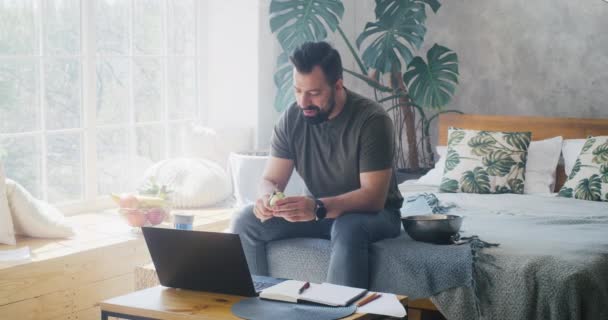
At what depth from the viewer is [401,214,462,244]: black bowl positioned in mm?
3357

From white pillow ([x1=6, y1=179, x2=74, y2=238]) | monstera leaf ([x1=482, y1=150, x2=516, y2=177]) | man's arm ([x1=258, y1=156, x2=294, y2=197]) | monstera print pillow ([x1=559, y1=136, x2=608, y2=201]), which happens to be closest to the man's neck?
man's arm ([x1=258, y1=156, x2=294, y2=197])

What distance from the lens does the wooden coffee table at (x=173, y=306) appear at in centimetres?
238

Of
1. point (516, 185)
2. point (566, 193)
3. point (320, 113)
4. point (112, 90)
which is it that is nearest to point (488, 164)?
point (516, 185)

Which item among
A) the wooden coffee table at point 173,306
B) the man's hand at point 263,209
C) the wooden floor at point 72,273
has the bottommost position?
the wooden floor at point 72,273

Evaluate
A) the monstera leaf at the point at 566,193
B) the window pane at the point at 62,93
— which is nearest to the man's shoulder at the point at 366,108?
the monstera leaf at the point at 566,193

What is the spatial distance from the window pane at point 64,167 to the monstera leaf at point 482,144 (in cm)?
207

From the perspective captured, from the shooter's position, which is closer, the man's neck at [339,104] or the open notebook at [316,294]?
the open notebook at [316,294]

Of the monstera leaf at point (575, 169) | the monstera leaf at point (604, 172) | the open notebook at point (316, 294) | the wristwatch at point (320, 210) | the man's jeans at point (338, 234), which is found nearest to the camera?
the open notebook at point (316, 294)

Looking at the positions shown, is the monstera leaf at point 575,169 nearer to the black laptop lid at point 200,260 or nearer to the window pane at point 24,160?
the black laptop lid at point 200,260

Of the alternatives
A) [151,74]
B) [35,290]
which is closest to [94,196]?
[151,74]

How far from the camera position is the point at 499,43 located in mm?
5383

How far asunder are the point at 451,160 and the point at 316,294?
2486 millimetres

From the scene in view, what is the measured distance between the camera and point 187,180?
493 cm

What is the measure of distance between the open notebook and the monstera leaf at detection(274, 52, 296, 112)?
2.71 metres
